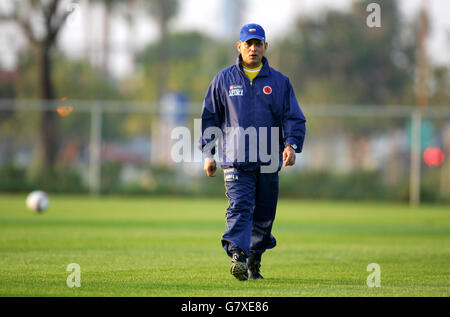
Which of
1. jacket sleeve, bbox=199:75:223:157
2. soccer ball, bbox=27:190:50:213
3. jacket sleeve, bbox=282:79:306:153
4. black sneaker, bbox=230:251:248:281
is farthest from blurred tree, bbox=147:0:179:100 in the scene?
black sneaker, bbox=230:251:248:281

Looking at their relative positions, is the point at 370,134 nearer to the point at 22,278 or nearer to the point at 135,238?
the point at 135,238

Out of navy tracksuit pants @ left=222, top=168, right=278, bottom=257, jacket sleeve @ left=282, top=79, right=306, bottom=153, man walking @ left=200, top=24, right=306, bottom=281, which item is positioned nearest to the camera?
navy tracksuit pants @ left=222, top=168, right=278, bottom=257

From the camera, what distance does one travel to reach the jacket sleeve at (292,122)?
23.7 feet

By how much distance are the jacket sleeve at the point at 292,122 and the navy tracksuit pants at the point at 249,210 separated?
363 millimetres

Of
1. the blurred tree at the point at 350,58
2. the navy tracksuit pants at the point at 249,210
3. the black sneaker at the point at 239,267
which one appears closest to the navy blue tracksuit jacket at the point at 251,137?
the navy tracksuit pants at the point at 249,210

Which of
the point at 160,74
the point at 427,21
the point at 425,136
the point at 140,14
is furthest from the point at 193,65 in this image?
the point at 425,136

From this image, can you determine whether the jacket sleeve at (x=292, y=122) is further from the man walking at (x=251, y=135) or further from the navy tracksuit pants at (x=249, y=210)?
the navy tracksuit pants at (x=249, y=210)

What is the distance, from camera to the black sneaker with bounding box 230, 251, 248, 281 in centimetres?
683

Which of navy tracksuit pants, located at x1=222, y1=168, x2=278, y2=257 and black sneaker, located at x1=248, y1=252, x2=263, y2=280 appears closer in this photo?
navy tracksuit pants, located at x1=222, y1=168, x2=278, y2=257

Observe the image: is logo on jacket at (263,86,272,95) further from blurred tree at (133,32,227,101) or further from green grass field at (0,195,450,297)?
blurred tree at (133,32,227,101)

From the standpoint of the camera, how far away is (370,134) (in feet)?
90.2

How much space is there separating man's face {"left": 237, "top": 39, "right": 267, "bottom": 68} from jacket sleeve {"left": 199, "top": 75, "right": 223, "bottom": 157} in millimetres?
339

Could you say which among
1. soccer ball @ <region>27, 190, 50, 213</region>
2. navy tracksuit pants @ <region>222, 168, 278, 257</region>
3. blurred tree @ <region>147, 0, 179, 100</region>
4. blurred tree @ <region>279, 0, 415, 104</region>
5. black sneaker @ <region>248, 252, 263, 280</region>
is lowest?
soccer ball @ <region>27, 190, 50, 213</region>

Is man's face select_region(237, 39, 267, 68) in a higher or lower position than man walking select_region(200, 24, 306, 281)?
higher
